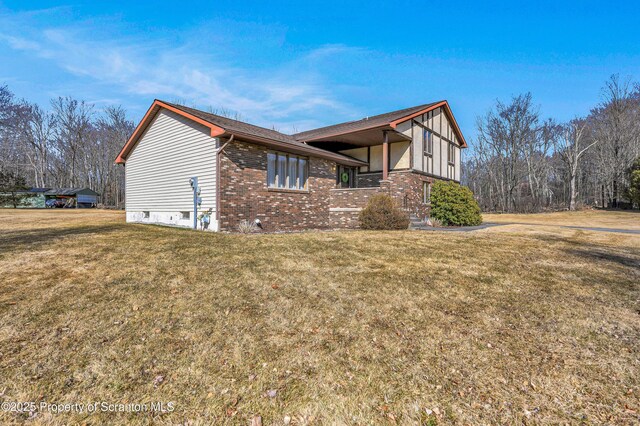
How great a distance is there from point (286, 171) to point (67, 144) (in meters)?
41.2

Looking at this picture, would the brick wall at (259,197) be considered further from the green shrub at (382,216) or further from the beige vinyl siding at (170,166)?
the green shrub at (382,216)

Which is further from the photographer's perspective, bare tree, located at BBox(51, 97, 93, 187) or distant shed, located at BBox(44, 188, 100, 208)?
bare tree, located at BBox(51, 97, 93, 187)

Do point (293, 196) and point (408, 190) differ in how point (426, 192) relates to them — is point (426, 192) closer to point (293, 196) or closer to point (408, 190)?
point (408, 190)

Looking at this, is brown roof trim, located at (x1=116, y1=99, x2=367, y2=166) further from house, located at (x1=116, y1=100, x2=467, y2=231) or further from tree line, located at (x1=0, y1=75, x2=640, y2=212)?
tree line, located at (x1=0, y1=75, x2=640, y2=212)

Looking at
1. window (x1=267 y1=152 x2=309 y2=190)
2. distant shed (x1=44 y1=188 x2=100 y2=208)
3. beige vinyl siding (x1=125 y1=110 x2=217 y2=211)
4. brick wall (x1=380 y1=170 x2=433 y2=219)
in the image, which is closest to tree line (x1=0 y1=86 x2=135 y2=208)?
distant shed (x1=44 y1=188 x2=100 y2=208)

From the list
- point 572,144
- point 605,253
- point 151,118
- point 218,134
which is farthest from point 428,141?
point 572,144

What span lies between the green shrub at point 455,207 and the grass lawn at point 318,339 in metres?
9.16

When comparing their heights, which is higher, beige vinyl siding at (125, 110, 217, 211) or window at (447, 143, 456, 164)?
window at (447, 143, 456, 164)

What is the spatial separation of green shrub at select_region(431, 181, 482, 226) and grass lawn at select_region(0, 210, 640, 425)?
30.0ft

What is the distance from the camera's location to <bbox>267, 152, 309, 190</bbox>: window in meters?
11.9

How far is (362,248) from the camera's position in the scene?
723 centimetres

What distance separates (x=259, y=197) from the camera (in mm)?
11219

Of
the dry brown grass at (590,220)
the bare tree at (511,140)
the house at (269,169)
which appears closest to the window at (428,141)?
the house at (269,169)

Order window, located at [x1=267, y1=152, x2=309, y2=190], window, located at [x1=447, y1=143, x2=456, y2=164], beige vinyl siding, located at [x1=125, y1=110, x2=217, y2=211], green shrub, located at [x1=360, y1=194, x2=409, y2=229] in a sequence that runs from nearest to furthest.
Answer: beige vinyl siding, located at [x1=125, y1=110, x2=217, y2=211] < green shrub, located at [x1=360, y1=194, x2=409, y2=229] < window, located at [x1=267, y1=152, x2=309, y2=190] < window, located at [x1=447, y1=143, x2=456, y2=164]
